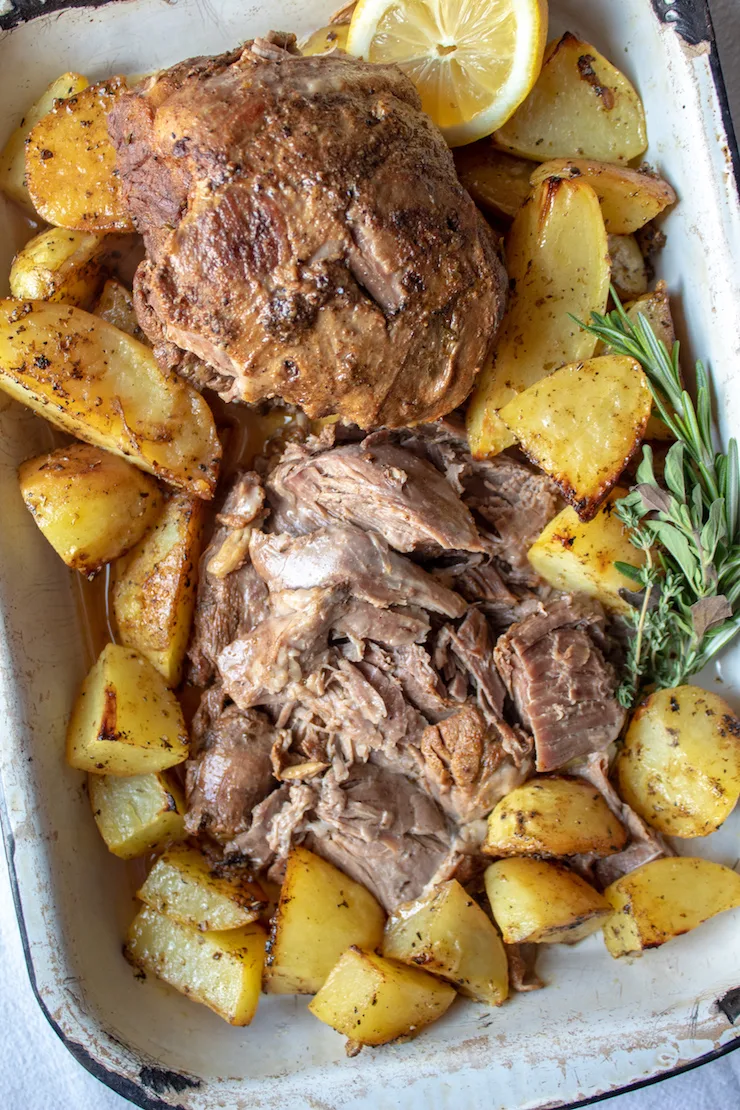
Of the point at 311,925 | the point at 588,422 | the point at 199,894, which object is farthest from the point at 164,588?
the point at 588,422

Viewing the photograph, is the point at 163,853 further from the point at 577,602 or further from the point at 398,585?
the point at 577,602

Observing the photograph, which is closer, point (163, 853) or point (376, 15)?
point (376, 15)

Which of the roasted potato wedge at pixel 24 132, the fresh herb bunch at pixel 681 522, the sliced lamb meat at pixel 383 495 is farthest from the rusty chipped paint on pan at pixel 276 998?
the sliced lamb meat at pixel 383 495

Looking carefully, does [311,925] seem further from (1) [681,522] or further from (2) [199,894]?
(1) [681,522]

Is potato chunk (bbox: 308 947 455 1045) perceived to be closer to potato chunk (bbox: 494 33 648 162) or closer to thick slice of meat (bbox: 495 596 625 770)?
thick slice of meat (bbox: 495 596 625 770)

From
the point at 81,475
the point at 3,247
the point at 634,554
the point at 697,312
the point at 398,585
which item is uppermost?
the point at 3,247

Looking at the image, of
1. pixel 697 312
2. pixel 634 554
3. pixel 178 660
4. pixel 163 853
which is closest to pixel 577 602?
pixel 634 554

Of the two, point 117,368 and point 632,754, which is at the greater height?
point 117,368
